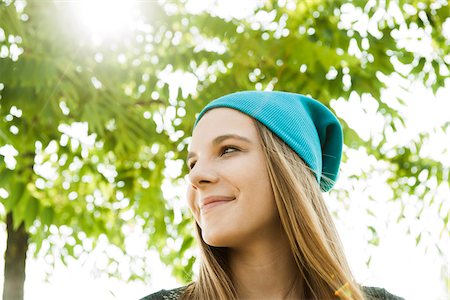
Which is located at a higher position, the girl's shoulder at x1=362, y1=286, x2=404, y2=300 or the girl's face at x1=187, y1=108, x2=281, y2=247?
the girl's face at x1=187, y1=108, x2=281, y2=247

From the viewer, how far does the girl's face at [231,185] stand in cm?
173

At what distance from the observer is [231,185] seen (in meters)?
1.74

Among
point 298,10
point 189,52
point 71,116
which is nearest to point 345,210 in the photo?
point 298,10

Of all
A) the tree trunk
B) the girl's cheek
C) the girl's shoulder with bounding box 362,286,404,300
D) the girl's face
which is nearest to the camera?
the girl's face

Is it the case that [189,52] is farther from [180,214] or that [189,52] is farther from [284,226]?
[284,226]

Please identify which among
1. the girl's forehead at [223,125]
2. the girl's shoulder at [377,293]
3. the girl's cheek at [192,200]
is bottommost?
the girl's shoulder at [377,293]

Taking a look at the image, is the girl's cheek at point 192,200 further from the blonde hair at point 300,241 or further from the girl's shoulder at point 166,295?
the girl's shoulder at point 166,295

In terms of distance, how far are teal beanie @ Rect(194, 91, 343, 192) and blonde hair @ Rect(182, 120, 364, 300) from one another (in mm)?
30

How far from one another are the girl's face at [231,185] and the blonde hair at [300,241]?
0.04 metres

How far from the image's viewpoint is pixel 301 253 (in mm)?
1862

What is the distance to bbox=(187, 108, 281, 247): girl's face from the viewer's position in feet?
5.69

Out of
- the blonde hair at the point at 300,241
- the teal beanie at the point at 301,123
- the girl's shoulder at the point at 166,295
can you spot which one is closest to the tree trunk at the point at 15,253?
the girl's shoulder at the point at 166,295

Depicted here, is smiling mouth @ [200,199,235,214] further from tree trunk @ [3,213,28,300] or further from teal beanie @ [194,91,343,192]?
tree trunk @ [3,213,28,300]

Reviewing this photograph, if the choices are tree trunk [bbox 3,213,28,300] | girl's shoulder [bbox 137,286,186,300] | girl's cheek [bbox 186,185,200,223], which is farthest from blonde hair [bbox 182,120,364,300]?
tree trunk [bbox 3,213,28,300]
